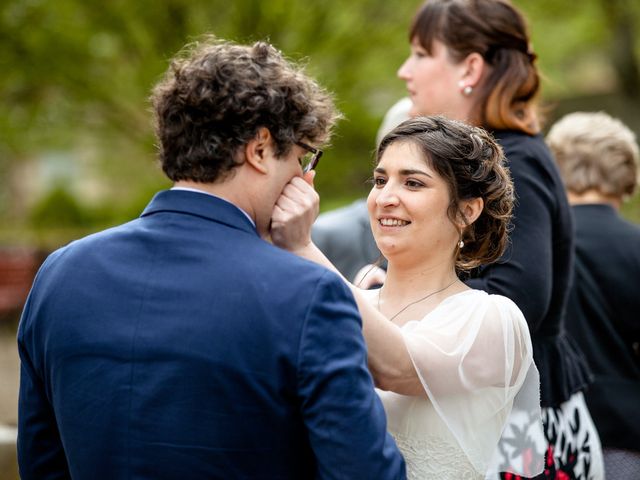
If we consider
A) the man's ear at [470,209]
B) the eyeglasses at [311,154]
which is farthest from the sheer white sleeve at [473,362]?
the eyeglasses at [311,154]

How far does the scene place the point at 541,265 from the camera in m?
2.89

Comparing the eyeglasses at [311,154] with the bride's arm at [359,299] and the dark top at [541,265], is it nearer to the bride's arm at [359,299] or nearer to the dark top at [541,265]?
the bride's arm at [359,299]

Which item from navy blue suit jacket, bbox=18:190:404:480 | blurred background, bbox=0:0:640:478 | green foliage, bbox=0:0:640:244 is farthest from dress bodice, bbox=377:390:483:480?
green foliage, bbox=0:0:640:244

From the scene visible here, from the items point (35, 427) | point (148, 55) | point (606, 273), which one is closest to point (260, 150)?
point (35, 427)

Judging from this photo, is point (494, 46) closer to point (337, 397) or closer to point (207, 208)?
point (207, 208)

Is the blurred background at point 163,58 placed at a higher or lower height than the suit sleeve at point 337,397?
higher

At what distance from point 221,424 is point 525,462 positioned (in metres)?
1.16

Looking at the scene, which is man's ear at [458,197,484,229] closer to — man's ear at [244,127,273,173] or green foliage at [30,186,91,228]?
man's ear at [244,127,273,173]

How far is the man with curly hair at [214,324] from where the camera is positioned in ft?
6.39

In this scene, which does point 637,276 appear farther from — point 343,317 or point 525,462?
point 343,317

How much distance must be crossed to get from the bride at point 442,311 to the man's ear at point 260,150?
0.12m

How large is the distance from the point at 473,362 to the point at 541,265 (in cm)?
67

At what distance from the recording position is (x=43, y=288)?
2.16 m

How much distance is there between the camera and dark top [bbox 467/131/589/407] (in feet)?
9.36
